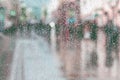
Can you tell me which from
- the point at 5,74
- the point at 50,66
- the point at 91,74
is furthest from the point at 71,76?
the point at 50,66

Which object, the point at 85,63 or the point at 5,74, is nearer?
the point at 5,74

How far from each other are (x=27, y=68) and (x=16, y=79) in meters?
2.95

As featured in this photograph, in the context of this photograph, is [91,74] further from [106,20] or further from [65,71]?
[106,20]

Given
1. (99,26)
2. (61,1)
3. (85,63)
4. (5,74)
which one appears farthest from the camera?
(61,1)

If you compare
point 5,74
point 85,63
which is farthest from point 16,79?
point 85,63

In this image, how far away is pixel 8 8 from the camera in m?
68.9

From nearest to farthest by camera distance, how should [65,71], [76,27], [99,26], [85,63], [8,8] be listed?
[65,71]
[85,63]
[76,27]
[99,26]
[8,8]

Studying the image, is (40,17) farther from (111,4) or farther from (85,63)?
(85,63)

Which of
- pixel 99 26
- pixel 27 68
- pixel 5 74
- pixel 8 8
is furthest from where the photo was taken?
pixel 8 8

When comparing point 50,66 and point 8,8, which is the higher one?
point 8,8

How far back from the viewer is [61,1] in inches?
3211

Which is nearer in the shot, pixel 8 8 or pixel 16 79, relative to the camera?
pixel 16 79

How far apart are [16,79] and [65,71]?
2377 mm

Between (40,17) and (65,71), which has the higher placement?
(40,17)
